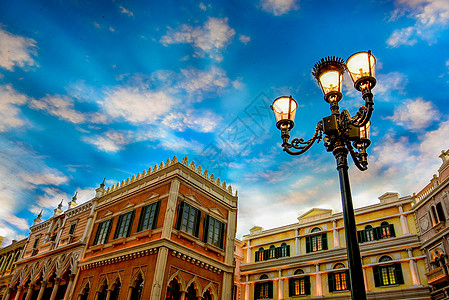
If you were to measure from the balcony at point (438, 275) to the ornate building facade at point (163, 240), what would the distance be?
13824mm

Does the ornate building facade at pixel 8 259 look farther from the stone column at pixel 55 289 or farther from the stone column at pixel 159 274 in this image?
the stone column at pixel 159 274

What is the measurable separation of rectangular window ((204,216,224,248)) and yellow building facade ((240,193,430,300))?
465 inches

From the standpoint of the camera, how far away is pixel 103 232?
2194 cm

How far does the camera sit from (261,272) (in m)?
31.7

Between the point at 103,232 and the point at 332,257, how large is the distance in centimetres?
1909

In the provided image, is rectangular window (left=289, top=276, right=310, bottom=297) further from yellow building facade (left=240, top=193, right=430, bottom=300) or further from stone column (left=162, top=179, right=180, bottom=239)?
stone column (left=162, top=179, right=180, bottom=239)

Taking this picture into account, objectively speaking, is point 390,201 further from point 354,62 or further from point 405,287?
point 354,62

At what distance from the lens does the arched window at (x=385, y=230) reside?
2605 cm

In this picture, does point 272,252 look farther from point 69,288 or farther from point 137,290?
point 69,288

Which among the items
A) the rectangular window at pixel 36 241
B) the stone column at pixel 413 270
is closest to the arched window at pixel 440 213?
the stone column at pixel 413 270

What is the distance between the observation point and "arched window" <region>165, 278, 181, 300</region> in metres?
16.7

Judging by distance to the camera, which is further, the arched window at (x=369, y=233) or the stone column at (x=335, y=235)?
the stone column at (x=335, y=235)

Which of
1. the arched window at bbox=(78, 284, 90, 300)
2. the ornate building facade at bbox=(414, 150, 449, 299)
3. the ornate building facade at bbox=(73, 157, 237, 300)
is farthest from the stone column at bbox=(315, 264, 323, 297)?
the arched window at bbox=(78, 284, 90, 300)

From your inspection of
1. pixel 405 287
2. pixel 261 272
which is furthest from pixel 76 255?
pixel 405 287
